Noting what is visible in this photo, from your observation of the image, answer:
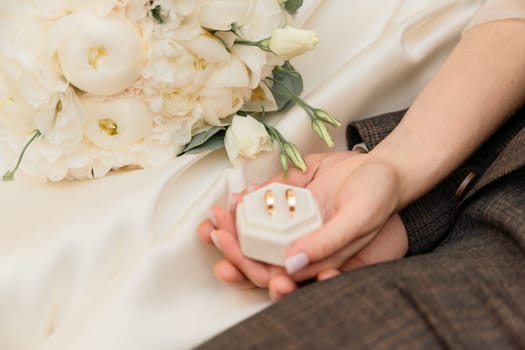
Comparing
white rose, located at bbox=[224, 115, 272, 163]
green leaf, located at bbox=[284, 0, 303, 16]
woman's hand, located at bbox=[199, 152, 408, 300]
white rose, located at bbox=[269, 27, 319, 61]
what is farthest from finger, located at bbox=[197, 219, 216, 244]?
green leaf, located at bbox=[284, 0, 303, 16]

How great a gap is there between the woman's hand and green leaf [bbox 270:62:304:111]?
13 cm

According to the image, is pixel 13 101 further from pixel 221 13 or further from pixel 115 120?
pixel 221 13

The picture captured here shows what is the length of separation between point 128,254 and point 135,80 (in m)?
0.20

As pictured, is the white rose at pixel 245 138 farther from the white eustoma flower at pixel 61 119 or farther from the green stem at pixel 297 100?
the white eustoma flower at pixel 61 119

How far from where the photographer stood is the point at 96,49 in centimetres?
75

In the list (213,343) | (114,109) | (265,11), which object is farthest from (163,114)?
(213,343)

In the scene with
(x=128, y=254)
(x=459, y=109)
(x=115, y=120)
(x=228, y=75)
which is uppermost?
(x=459, y=109)

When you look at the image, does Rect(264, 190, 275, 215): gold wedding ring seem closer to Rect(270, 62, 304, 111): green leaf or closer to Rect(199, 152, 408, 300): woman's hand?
Rect(199, 152, 408, 300): woman's hand

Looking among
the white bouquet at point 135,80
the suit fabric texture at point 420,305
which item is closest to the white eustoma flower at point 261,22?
the white bouquet at point 135,80

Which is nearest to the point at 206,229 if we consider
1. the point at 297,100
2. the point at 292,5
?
the point at 297,100

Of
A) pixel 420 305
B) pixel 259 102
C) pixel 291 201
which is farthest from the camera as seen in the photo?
pixel 259 102

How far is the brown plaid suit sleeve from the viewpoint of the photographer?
2.74ft

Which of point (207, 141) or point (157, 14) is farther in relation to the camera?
point (207, 141)

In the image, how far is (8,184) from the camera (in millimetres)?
900
